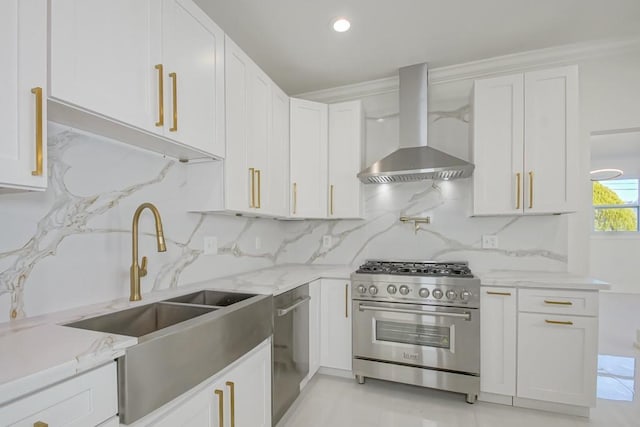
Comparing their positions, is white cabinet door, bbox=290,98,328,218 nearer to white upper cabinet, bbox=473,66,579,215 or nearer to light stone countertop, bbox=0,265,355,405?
white upper cabinet, bbox=473,66,579,215

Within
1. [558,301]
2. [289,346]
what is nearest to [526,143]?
[558,301]

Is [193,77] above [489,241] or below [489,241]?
above

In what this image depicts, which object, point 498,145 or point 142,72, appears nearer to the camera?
point 142,72

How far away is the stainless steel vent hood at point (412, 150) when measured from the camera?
246cm

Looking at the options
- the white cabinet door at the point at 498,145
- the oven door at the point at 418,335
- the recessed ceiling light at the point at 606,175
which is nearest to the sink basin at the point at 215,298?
the oven door at the point at 418,335

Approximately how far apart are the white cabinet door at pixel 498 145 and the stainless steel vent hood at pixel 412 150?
0.18 m

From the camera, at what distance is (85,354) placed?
0.82 meters

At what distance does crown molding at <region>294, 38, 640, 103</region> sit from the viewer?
2426 mm

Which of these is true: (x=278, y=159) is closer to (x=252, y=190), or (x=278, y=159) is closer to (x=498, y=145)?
(x=252, y=190)

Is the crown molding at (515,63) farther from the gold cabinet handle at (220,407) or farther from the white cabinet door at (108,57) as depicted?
the gold cabinet handle at (220,407)

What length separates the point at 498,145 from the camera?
237cm

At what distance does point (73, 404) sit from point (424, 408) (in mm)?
2133

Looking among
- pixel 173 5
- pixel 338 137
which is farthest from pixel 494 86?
pixel 173 5

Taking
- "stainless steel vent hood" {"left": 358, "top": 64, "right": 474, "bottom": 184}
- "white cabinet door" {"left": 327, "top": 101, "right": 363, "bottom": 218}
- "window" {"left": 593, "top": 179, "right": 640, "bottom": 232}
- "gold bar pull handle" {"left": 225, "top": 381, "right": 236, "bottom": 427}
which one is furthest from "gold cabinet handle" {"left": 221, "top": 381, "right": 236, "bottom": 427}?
"window" {"left": 593, "top": 179, "right": 640, "bottom": 232}
